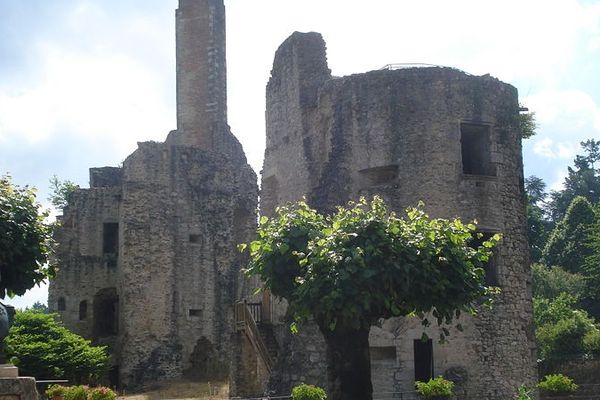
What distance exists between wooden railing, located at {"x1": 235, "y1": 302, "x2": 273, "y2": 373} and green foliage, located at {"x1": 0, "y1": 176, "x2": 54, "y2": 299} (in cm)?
1041

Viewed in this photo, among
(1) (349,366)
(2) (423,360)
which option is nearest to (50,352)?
(2) (423,360)

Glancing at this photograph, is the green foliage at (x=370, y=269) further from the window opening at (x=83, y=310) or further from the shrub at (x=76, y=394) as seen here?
the window opening at (x=83, y=310)

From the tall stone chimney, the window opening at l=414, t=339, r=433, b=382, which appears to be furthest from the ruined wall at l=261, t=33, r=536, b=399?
the tall stone chimney

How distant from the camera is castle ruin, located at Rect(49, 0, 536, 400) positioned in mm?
20281

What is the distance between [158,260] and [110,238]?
4.34 meters

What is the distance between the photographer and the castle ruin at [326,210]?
20.3 meters

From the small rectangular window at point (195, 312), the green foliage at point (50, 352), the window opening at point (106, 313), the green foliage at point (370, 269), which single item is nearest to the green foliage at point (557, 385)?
the green foliage at point (370, 269)

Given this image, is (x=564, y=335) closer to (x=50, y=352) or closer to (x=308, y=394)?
(x=50, y=352)

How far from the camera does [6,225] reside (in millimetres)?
12883

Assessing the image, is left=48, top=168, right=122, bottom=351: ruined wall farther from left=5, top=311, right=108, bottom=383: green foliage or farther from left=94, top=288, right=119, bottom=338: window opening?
left=5, top=311, right=108, bottom=383: green foliage

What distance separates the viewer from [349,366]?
45.5 ft

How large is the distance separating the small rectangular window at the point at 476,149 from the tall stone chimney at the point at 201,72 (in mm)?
22141

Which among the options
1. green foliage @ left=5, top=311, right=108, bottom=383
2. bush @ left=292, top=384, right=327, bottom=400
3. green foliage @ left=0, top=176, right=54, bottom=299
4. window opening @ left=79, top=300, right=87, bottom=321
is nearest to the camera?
green foliage @ left=0, top=176, right=54, bottom=299

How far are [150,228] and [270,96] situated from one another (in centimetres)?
1051
